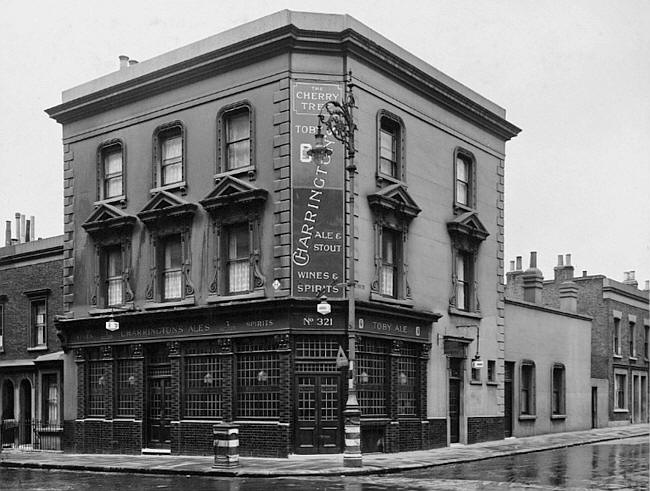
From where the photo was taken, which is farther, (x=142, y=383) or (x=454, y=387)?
(x=454, y=387)

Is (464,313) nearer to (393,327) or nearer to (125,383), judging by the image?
(393,327)

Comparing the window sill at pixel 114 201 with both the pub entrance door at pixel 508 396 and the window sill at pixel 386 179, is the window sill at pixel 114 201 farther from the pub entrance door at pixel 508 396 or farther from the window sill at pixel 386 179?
the pub entrance door at pixel 508 396

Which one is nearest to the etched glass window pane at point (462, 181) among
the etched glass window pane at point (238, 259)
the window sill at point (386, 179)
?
the window sill at point (386, 179)

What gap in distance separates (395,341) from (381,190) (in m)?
4.75

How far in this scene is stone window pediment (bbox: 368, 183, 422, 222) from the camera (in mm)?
27828

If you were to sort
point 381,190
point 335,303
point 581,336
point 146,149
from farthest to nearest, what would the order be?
1. point 581,336
2. point 146,149
3. point 381,190
4. point 335,303

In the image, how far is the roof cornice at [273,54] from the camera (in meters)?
26.8

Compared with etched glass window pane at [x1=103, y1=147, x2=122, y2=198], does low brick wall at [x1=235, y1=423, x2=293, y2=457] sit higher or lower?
lower

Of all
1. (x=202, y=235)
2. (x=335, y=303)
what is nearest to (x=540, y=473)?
(x=335, y=303)

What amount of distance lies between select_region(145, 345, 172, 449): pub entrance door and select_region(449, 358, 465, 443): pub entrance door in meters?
9.85

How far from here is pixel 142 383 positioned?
1166 inches

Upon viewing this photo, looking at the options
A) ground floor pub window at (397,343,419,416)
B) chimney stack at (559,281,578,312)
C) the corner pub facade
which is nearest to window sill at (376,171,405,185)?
the corner pub facade

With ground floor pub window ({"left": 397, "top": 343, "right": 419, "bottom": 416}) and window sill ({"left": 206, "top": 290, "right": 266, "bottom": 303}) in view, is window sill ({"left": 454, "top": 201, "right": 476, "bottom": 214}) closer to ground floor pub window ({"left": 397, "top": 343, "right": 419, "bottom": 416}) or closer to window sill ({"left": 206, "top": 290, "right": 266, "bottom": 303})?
ground floor pub window ({"left": 397, "top": 343, "right": 419, "bottom": 416})

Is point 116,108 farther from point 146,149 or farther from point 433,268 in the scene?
point 433,268
